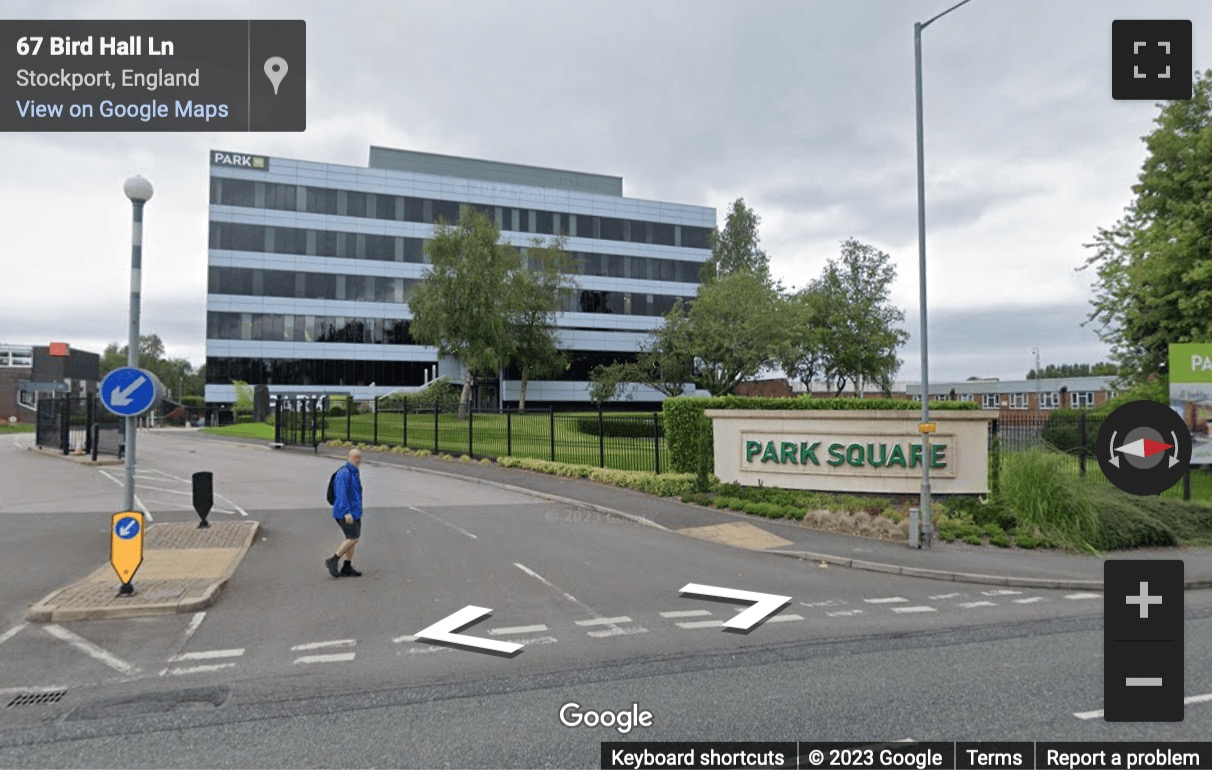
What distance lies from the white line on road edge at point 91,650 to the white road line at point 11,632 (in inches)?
9.1

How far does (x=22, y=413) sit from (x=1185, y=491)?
328ft

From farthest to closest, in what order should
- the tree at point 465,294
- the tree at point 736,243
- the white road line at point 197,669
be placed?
the tree at point 736,243, the tree at point 465,294, the white road line at point 197,669

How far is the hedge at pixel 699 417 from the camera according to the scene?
54.6 ft

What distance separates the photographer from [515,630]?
7.41 metres

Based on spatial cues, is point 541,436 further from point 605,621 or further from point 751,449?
point 605,621

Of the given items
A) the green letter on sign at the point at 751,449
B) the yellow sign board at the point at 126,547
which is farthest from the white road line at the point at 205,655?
the green letter on sign at the point at 751,449

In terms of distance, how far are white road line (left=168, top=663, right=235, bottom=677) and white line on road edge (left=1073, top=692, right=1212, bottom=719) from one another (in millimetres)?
7064

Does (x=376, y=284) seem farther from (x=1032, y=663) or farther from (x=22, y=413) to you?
(x=1032, y=663)

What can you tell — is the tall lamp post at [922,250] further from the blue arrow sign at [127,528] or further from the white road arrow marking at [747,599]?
the blue arrow sign at [127,528]

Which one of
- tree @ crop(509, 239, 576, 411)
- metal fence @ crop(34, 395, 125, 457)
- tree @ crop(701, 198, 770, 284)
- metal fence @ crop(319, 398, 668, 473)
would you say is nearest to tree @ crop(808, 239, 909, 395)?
tree @ crop(701, 198, 770, 284)

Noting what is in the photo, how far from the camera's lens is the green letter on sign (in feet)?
56.0

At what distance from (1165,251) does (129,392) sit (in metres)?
25.2

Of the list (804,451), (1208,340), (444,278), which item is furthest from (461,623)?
(444,278)

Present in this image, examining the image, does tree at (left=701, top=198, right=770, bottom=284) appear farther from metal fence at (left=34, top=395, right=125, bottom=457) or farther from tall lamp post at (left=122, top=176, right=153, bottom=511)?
tall lamp post at (left=122, top=176, right=153, bottom=511)
